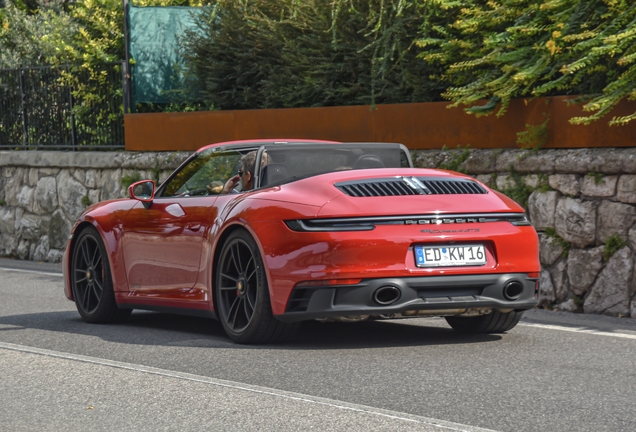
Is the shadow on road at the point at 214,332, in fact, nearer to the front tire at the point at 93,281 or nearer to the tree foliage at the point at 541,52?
the front tire at the point at 93,281

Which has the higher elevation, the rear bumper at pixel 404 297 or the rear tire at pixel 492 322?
the rear bumper at pixel 404 297

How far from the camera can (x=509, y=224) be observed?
7426 mm

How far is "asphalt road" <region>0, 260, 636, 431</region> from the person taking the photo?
215 inches

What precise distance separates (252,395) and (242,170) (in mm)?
2519

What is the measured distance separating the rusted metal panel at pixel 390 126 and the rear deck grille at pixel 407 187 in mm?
2955

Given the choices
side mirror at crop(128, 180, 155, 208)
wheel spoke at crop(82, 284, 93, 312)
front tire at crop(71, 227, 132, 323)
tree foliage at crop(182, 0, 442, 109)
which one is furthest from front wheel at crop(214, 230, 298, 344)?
tree foliage at crop(182, 0, 442, 109)

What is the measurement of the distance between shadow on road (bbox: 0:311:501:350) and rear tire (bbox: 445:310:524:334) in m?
0.06

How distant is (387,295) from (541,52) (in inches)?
176

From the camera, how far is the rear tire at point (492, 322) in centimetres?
800

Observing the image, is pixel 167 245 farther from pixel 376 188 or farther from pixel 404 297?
pixel 404 297

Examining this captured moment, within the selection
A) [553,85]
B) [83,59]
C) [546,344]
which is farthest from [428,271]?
[83,59]

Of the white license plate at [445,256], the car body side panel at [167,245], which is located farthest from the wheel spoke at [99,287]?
the white license plate at [445,256]

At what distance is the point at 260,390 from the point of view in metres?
6.14

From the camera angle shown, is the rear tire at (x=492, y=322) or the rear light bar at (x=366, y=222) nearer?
the rear light bar at (x=366, y=222)
